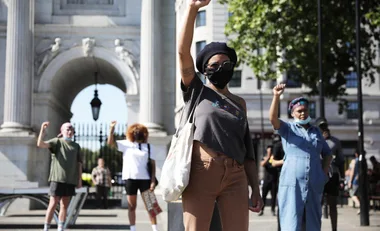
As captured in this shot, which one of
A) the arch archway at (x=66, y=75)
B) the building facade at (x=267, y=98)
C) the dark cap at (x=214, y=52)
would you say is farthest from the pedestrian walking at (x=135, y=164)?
the building facade at (x=267, y=98)

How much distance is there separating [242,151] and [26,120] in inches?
698

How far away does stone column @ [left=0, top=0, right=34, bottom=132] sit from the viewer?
73.6 ft

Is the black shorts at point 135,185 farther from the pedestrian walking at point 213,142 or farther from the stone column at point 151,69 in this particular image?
the stone column at point 151,69

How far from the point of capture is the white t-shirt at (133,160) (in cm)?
1185

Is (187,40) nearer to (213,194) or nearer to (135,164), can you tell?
(213,194)

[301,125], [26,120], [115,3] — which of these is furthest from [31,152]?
[301,125]

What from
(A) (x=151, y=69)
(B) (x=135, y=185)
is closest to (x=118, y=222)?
(B) (x=135, y=185)

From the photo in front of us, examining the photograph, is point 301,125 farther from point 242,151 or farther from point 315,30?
point 315,30

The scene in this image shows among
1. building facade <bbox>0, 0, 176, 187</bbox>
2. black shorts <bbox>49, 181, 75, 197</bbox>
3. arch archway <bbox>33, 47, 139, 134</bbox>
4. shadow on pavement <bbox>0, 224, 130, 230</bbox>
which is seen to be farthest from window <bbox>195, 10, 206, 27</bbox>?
black shorts <bbox>49, 181, 75, 197</bbox>

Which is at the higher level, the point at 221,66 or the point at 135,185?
the point at 221,66

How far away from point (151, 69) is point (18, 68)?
385cm

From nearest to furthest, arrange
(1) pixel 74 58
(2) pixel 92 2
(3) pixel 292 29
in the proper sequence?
(1) pixel 74 58, (2) pixel 92 2, (3) pixel 292 29

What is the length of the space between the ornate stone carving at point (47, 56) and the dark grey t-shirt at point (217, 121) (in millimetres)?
18732

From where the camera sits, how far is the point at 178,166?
5.26 metres
